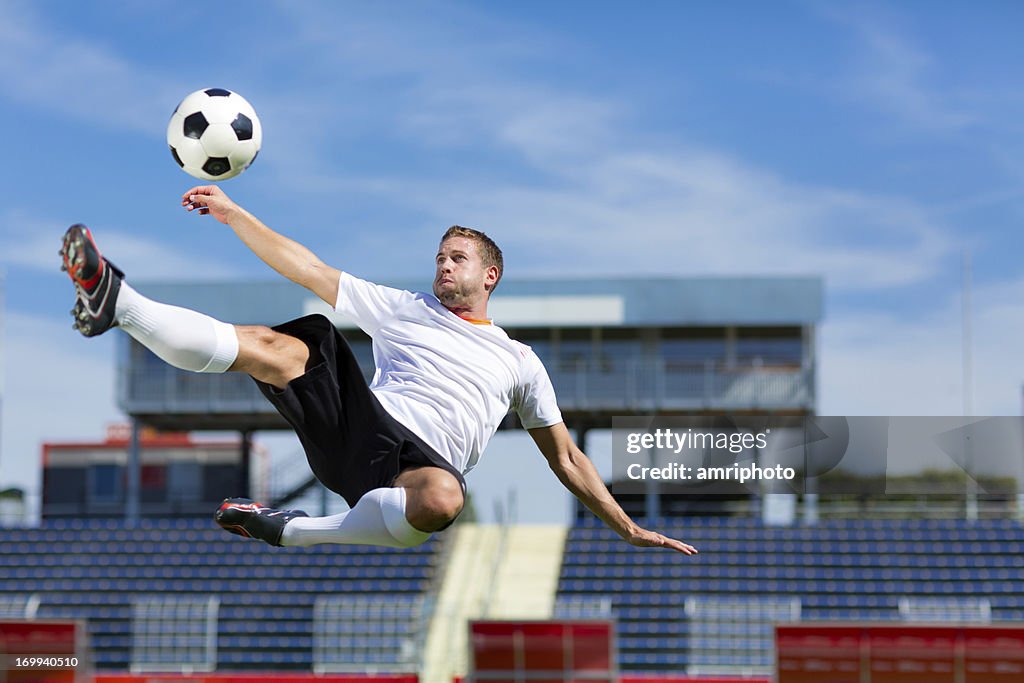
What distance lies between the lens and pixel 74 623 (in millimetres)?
18594

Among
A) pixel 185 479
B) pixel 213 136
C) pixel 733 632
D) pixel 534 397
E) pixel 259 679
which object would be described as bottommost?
pixel 259 679

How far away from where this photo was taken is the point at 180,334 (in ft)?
18.9

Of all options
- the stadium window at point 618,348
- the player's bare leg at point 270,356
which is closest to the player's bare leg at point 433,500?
the player's bare leg at point 270,356

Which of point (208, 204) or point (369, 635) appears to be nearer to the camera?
point (208, 204)

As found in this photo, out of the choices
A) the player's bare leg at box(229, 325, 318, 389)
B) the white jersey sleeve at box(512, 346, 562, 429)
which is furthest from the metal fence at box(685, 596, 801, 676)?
the player's bare leg at box(229, 325, 318, 389)

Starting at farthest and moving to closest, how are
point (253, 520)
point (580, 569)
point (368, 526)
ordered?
point (580, 569) → point (253, 520) → point (368, 526)

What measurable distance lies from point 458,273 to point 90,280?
6.37 feet

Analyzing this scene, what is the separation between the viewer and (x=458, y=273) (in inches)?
265

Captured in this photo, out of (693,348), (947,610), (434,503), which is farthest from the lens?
(693,348)

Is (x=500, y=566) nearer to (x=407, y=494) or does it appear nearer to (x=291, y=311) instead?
(x=291, y=311)

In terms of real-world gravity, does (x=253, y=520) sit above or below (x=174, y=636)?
above

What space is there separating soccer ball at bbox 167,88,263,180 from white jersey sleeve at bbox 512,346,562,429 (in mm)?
2009

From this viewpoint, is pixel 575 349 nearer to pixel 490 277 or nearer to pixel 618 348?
pixel 618 348

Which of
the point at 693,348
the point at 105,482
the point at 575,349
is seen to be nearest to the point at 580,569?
the point at 575,349
